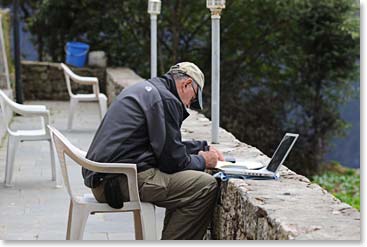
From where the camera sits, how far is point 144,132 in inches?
134

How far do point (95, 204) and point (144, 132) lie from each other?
0.33 metres

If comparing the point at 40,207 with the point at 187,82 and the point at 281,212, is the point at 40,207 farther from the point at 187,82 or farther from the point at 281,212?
the point at 281,212

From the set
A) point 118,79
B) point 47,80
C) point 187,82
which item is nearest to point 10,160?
point 187,82

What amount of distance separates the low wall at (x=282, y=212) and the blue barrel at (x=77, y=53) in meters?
6.78

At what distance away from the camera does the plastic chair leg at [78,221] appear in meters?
3.44

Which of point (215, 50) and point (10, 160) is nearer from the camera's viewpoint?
point (215, 50)

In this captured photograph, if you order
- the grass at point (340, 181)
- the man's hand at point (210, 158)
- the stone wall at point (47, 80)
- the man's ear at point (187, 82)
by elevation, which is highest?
the man's ear at point (187, 82)

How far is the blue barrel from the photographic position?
34.2 feet

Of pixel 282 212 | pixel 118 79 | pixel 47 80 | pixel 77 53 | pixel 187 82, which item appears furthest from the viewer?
pixel 77 53

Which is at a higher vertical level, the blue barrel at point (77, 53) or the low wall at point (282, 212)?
the low wall at point (282, 212)

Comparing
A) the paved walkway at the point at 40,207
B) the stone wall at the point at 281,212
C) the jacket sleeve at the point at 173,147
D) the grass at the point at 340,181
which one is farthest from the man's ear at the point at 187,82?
the grass at the point at 340,181

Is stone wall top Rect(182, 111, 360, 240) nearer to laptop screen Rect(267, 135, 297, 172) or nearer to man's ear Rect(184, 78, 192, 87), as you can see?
laptop screen Rect(267, 135, 297, 172)

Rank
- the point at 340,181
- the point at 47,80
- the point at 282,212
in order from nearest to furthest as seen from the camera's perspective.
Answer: the point at 282,212 < the point at 340,181 < the point at 47,80

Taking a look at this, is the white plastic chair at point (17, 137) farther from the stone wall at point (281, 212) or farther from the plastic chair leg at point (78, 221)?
the plastic chair leg at point (78, 221)
